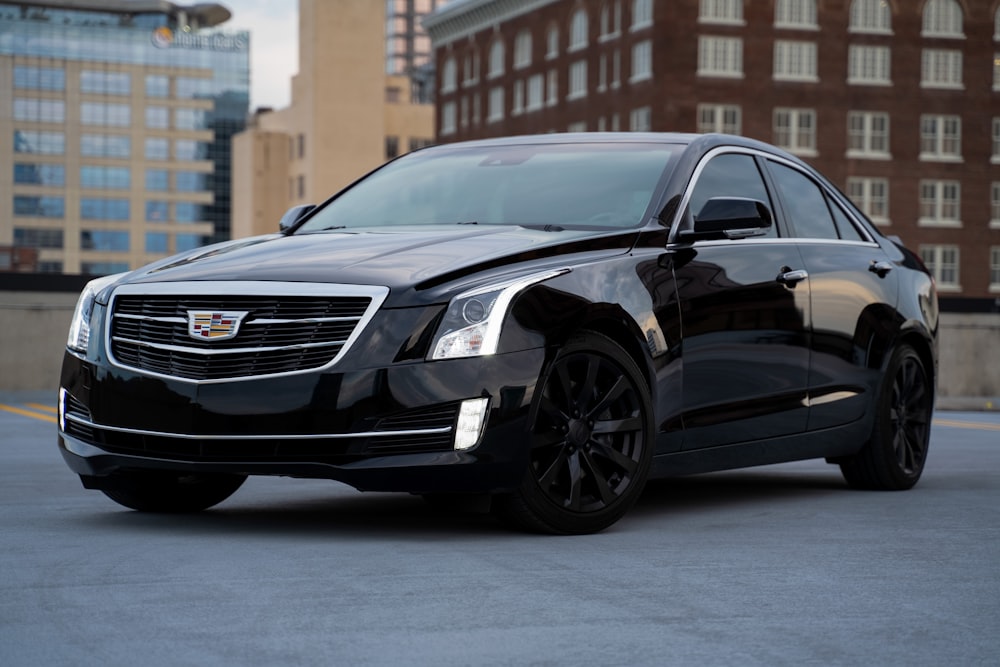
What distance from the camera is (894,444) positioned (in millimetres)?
9133

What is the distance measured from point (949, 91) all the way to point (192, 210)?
104 meters

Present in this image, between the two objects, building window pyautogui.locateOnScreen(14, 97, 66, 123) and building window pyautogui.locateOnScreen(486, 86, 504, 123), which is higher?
building window pyautogui.locateOnScreen(14, 97, 66, 123)

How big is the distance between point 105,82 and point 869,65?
344ft

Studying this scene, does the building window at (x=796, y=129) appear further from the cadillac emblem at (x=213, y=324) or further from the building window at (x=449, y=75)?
the cadillac emblem at (x=213, y=324)

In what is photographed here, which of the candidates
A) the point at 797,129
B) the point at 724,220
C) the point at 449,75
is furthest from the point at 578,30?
the point at 724,220

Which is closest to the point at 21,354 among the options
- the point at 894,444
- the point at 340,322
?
the point at 894,444

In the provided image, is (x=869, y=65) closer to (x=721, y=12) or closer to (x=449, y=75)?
(x=721, y=12)

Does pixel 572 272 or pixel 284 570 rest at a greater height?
pixel 572 272

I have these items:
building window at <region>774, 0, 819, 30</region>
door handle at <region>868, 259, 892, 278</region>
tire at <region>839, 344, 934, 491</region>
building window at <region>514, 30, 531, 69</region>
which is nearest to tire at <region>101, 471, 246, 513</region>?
tire at <region>839, 344, 934, 491</region>

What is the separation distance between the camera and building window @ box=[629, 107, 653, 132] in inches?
3233

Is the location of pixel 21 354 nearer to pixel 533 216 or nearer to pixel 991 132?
pixel 533 216

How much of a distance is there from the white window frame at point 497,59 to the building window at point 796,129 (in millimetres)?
21458

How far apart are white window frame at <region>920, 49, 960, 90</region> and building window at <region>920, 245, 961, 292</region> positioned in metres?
7.76

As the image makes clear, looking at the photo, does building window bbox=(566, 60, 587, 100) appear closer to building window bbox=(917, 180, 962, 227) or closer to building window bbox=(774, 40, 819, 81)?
building window bbox=(774, 40, 819, 81)
